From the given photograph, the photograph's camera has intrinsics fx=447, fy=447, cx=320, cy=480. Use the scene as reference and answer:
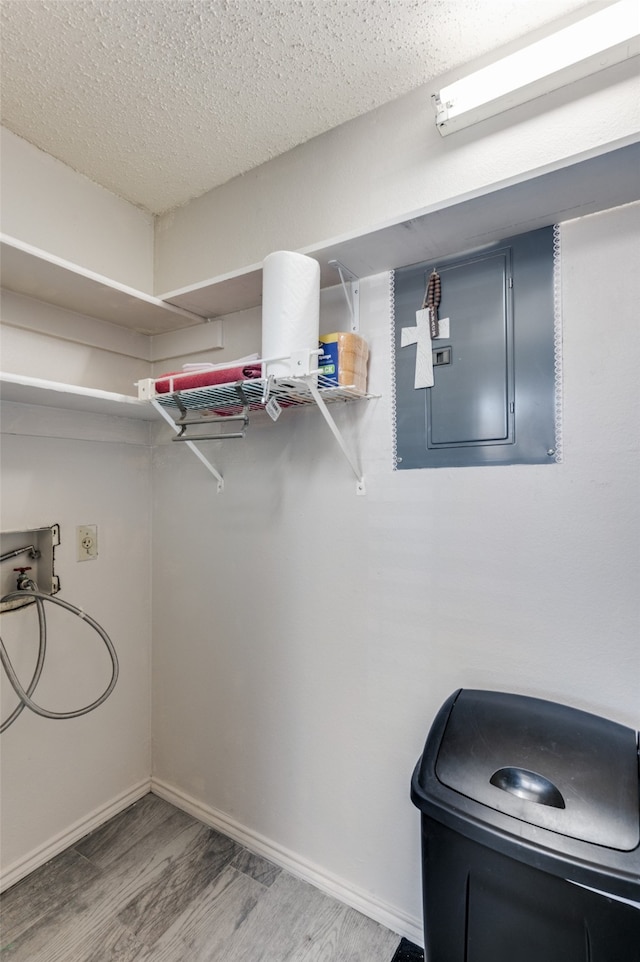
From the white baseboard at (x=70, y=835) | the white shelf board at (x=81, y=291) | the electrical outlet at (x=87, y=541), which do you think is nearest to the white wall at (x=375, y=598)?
the white baseboard at (x=70, y=835)

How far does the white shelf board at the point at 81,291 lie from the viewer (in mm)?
1272

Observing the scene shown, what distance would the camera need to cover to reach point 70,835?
5.45ft

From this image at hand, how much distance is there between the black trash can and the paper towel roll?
996mm

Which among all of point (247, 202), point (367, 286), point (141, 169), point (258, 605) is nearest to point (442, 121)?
point (367, 286)

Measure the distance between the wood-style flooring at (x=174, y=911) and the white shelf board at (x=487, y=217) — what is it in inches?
77.7

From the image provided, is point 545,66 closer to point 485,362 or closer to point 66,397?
point 485,362

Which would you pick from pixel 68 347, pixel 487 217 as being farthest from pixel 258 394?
pixel 68 347

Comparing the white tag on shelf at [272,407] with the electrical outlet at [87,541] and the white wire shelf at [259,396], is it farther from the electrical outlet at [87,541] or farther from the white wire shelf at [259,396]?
the electrical outlet at [87,541]

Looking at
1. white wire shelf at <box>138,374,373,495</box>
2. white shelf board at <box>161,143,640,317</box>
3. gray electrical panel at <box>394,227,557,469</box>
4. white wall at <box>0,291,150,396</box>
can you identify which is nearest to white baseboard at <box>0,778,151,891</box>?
white wire shelf at <box>138,374,373,495</box>

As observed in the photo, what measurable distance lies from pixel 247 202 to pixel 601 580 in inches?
66.4

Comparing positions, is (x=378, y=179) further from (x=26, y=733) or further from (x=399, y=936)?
(x=399, y=936)

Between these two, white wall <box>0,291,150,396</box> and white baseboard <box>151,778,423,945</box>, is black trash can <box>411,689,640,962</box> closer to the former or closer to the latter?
white baseboard <box>151,778,423,945</box>

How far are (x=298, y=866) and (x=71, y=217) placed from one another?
95.8 inches

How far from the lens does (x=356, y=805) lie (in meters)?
1.42
